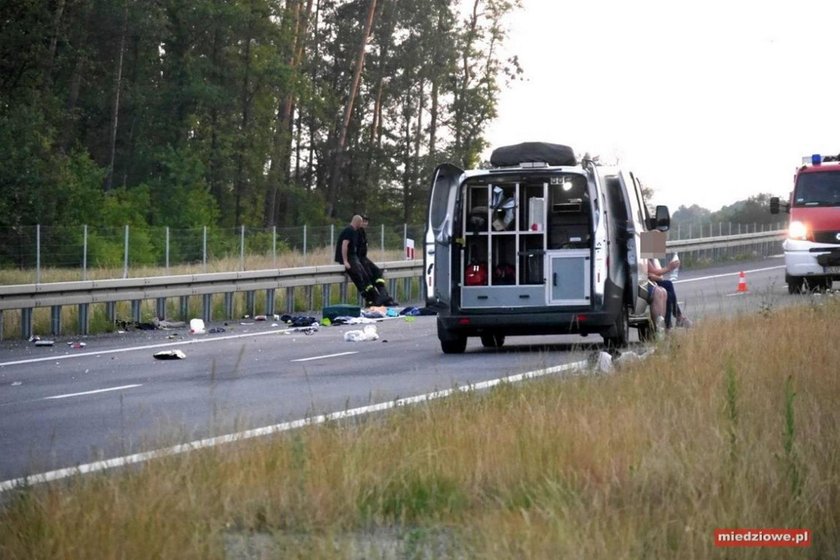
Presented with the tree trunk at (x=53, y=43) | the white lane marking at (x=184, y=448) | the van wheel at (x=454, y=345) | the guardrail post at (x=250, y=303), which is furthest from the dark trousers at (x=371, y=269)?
the tree trunk at (x=53, y=43)

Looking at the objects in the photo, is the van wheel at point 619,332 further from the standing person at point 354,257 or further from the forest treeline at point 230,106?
the forest treeline at point 230,106

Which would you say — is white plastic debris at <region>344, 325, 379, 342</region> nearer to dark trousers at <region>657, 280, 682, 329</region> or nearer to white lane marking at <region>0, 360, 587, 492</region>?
dark trousers at <region>657, 280, 682, 329</region>

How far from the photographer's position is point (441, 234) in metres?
20.0

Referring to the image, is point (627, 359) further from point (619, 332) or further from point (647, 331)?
point (647, 331)

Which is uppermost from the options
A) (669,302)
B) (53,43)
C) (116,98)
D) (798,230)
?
(53,43)

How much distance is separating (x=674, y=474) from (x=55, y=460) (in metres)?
4.08

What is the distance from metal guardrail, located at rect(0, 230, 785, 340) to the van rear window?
26.8 ft

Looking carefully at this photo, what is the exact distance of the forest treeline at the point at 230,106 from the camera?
6019 cm

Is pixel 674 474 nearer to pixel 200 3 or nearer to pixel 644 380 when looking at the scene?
pixel 644 380

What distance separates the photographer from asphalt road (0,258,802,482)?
11861mm

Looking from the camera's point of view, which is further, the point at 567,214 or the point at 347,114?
the point at 347,114

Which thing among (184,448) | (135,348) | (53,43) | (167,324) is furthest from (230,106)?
(184,448)

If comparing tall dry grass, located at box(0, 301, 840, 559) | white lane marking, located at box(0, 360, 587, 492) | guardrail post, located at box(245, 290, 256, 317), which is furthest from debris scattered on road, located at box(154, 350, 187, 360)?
guardrail post, located at box(245, 290, 256, 317)

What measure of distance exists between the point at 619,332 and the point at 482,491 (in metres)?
11.6
